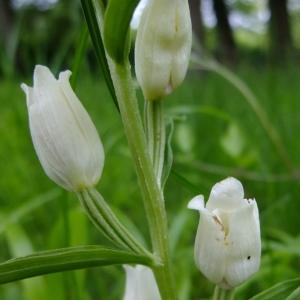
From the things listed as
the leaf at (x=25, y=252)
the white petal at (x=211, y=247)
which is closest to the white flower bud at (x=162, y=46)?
the white petal at (x=211, y=247)

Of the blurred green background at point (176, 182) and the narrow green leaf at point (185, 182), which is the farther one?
the blurred green background at point (176, 182)

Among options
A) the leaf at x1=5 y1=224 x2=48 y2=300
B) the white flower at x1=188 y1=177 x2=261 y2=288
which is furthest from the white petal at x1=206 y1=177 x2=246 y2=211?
the leaf at x1=5 y1=224 x2=48 y2=300

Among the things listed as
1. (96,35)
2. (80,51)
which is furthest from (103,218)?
(80,51)

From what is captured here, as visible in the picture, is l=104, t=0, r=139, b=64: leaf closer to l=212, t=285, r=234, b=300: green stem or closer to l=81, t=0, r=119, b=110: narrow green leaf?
l=81, t=0, r=119, b=110: narrow green leaf

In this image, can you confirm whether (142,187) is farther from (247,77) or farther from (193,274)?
(247,77)

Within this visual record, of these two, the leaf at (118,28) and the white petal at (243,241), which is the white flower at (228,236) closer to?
the white petal at (243,241)

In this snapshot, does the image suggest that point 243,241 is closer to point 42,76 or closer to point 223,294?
point 223,294
